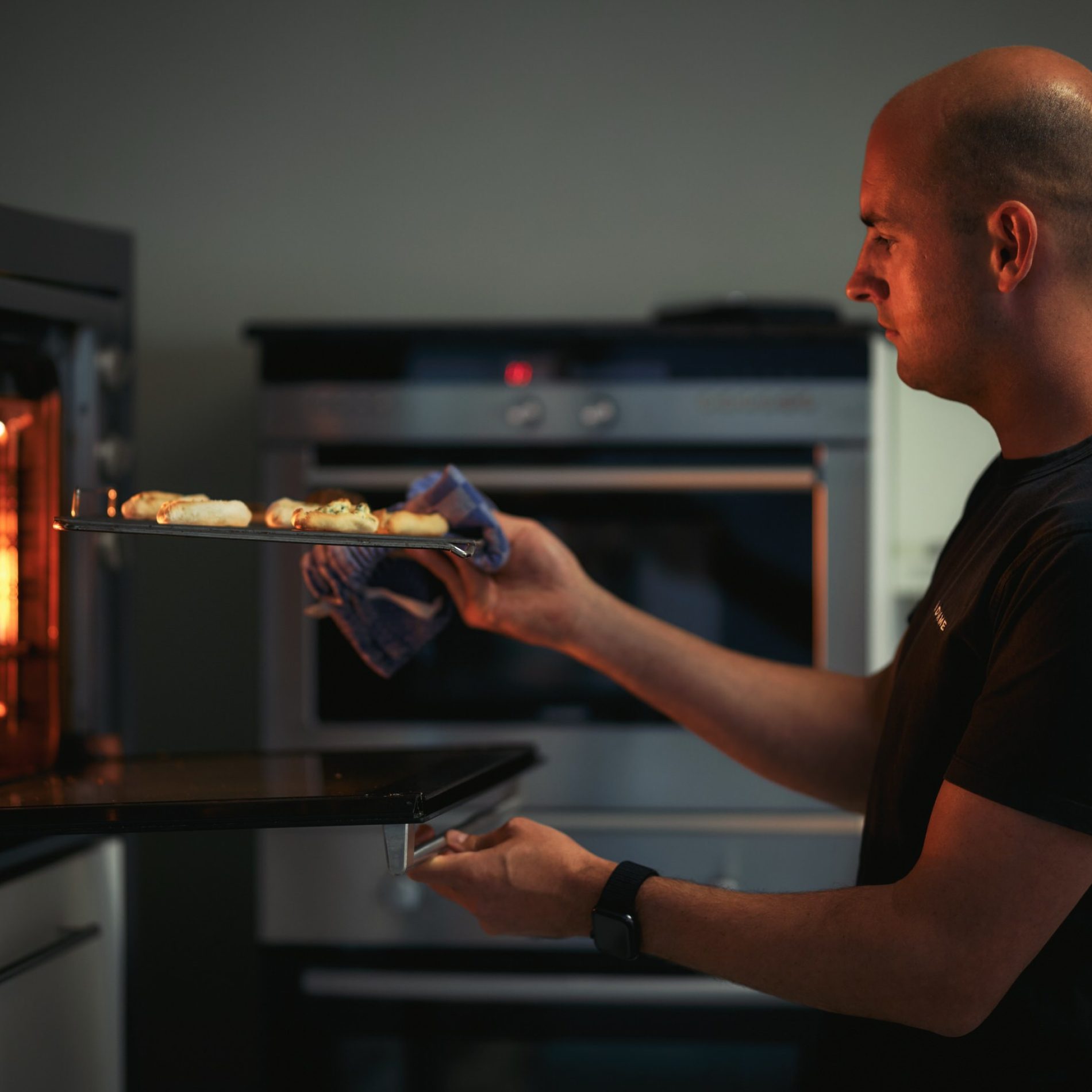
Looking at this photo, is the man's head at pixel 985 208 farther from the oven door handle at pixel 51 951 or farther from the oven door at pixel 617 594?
the oven door handle at pixel 51 951

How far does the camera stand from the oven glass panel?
156cm

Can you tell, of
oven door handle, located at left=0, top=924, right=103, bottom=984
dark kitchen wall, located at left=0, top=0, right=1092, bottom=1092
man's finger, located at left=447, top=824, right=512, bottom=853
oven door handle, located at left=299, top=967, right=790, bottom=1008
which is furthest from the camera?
dark kitchen wall, located at left=0, top=0, right=1092, bottom=1092

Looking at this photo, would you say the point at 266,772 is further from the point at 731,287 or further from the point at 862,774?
the point at 731,287

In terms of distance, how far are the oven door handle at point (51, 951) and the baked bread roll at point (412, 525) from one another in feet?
1.85

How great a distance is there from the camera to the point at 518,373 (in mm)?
1560

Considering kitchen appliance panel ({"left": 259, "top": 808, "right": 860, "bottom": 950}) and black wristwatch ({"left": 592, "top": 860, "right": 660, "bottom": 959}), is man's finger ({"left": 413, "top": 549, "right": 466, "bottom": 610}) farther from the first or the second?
kitchen appliance panel ({"left": 259, "top": 808, "right": 860, "bottom": 950})

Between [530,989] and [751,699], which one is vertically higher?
[751,699]

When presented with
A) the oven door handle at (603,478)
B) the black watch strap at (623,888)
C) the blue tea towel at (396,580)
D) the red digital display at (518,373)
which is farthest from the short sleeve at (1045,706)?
the red digital display at (518,373)

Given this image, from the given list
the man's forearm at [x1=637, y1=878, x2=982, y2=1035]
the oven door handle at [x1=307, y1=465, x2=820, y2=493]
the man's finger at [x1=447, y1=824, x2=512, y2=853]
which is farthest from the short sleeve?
the oven door handle at [x1=307, y1=465, x2=820, y2=493]

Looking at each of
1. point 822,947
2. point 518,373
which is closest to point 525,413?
point 518,373

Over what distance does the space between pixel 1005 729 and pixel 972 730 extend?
1.1 inches

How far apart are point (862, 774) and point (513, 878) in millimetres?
408

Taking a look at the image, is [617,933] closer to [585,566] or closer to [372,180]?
[585,566]

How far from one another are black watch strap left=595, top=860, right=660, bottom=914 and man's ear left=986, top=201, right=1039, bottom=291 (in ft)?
1.59
